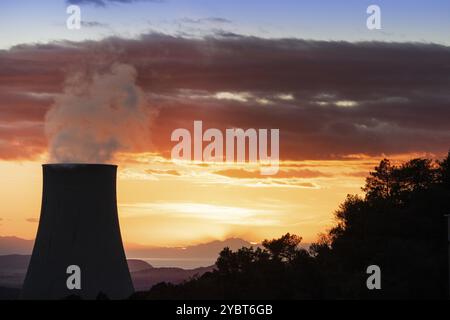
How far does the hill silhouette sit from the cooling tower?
8.28ft

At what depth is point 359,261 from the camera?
104ft

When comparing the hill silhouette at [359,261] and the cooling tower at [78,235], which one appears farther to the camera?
the hill silhouette at [359,261]

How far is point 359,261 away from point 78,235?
10530mm

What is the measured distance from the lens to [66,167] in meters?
24.4

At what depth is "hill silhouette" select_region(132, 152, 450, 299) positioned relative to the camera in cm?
2909

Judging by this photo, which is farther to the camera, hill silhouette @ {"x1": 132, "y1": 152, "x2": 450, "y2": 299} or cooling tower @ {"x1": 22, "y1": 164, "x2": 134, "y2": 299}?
hill silhouette @ {"x1": 132, "y1": 152, "x2": 450, "y2": 299}

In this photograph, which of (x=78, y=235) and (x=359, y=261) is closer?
(x=78, y=235)

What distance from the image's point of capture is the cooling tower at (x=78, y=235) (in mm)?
24438

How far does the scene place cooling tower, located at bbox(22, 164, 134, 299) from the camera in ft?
80.2

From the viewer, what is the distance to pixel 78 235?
81.4 feet

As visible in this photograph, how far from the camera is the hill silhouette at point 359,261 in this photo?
29.1 meters

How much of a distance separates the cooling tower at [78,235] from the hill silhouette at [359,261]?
2.52 metres
